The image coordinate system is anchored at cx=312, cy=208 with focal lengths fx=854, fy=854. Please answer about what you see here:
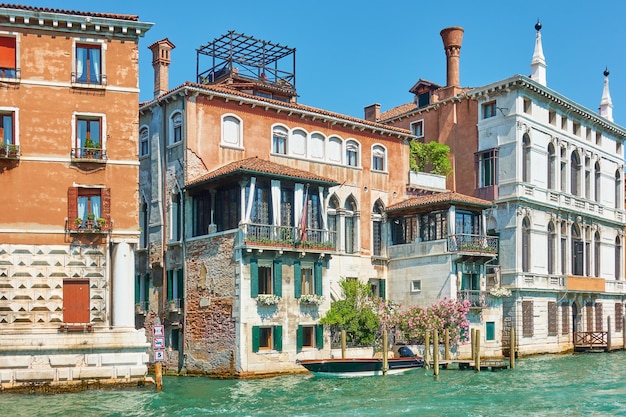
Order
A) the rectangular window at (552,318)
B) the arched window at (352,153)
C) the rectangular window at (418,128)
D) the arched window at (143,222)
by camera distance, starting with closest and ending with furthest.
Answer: the arched window at (143,222)
the arched window at (352,153)
the rectangular window at (552,318)
the rectangular window at (418,128)

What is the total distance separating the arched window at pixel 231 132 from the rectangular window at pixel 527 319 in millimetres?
15183

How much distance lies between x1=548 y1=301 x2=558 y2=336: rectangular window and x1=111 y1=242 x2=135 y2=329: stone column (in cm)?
2198

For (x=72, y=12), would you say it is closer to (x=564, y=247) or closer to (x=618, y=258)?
(x=564, y=247)

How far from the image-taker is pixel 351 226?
35531 mm

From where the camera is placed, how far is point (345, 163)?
35.4 meters

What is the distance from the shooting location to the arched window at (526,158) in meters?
39.1

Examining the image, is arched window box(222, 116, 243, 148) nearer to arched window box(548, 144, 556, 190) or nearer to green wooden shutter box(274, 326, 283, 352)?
green wooden shutter box(274, 326, 283, 352)

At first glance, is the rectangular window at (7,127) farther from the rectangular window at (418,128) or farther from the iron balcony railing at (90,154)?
the rectangular window at (418,128)

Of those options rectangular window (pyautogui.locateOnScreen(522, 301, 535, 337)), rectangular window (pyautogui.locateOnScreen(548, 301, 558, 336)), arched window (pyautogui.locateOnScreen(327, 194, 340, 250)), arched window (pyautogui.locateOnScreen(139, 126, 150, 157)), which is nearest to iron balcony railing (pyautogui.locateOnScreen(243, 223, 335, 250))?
arched window (pyautogui.locateOnScreen(327, 194, 340, 250))

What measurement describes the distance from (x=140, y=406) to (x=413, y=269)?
16568mm

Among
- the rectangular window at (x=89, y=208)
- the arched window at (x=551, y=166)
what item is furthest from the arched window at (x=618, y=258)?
the rectangular window at (x=89, y=208)

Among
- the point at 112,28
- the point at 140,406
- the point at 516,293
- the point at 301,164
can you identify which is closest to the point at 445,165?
the point at 516,293

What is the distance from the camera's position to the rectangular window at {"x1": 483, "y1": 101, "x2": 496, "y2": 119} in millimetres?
39625

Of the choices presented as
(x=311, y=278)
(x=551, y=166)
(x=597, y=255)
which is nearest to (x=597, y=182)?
(x=597, y=255)
